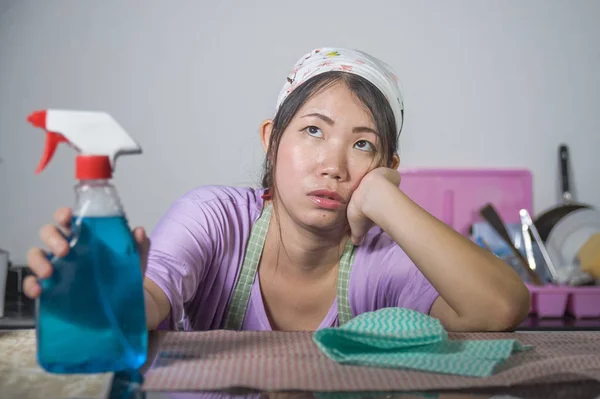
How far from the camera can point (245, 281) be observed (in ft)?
3.85

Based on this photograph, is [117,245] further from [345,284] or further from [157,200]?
[157,200]

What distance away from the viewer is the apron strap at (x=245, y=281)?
117 cm

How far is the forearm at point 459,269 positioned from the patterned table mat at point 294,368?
15cm

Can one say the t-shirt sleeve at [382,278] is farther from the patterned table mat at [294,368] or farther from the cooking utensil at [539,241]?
the cooking utensil at [539,241]

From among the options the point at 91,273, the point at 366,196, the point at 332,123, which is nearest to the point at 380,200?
the point at 366,196

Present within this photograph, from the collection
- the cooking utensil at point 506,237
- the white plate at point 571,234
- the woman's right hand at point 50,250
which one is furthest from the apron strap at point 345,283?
the white plate at point 571,234

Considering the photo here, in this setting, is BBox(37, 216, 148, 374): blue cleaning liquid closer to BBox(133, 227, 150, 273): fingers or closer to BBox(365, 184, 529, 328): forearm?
BBox(133, 227, 150, 273): fingers

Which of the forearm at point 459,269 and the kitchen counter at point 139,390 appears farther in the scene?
the forearm at point 459,269

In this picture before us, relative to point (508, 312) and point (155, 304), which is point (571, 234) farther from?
point (155, 304)

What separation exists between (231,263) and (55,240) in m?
0.57

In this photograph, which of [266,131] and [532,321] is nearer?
[266,131]

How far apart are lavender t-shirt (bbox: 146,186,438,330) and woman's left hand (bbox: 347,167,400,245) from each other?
0.08m

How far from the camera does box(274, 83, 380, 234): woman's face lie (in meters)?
1.09

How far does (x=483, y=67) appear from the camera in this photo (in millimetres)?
2293
